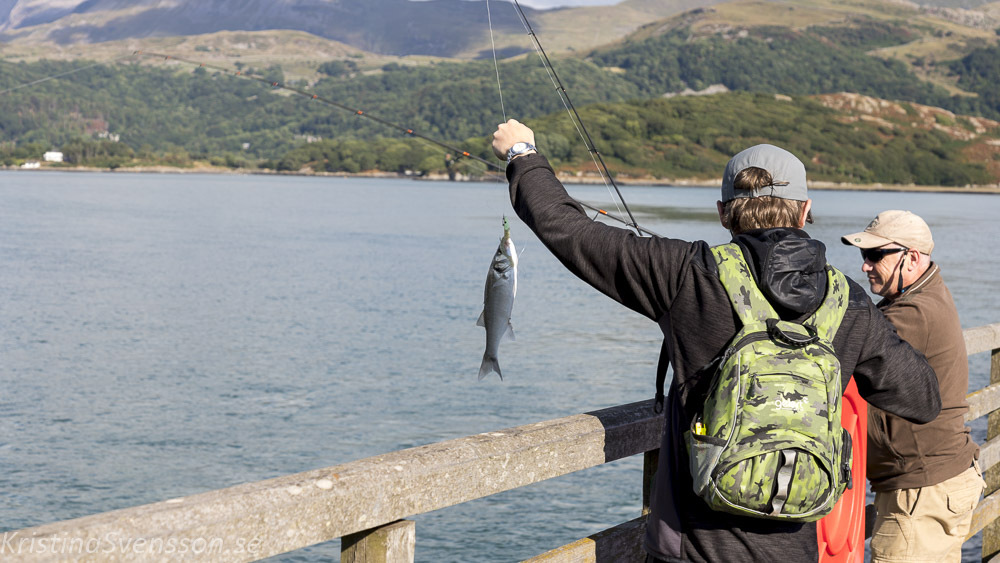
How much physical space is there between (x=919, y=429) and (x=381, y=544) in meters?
2.10

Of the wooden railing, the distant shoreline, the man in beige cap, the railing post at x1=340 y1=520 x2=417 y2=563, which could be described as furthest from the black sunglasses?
the distant shoreline

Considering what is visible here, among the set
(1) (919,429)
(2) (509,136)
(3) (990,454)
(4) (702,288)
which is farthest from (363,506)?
(3) (990,454)

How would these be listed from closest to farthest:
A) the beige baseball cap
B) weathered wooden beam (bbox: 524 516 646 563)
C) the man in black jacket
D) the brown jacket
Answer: the man in black jacket → weathered wooden beam (bbox: 524 516 646 563) → the brown jacket → the beige baseball cap

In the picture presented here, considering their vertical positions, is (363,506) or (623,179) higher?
(363,506)

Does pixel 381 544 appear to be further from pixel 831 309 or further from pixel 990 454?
pixel 990 454

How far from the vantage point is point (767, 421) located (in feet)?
7.30

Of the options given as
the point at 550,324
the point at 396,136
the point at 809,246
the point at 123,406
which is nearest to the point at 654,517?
the point at 809,246

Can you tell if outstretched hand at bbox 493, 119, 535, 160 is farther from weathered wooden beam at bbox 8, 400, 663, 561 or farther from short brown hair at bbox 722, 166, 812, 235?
weathered wooden beam at bbox 8, 400, 663, 561

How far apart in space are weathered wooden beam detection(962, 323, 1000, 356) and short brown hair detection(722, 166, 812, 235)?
225 cm

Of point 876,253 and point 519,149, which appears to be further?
point 876,253

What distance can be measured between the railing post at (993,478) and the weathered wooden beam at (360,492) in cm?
303

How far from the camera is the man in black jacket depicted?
7.66ft

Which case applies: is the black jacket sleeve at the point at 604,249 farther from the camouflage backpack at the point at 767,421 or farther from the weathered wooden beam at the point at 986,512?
the weathered wooden beam at the point at 986,512

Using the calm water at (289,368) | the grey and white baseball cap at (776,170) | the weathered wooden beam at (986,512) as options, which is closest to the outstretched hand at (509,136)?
Answer: the grey and white baseball cap at (776,170)
